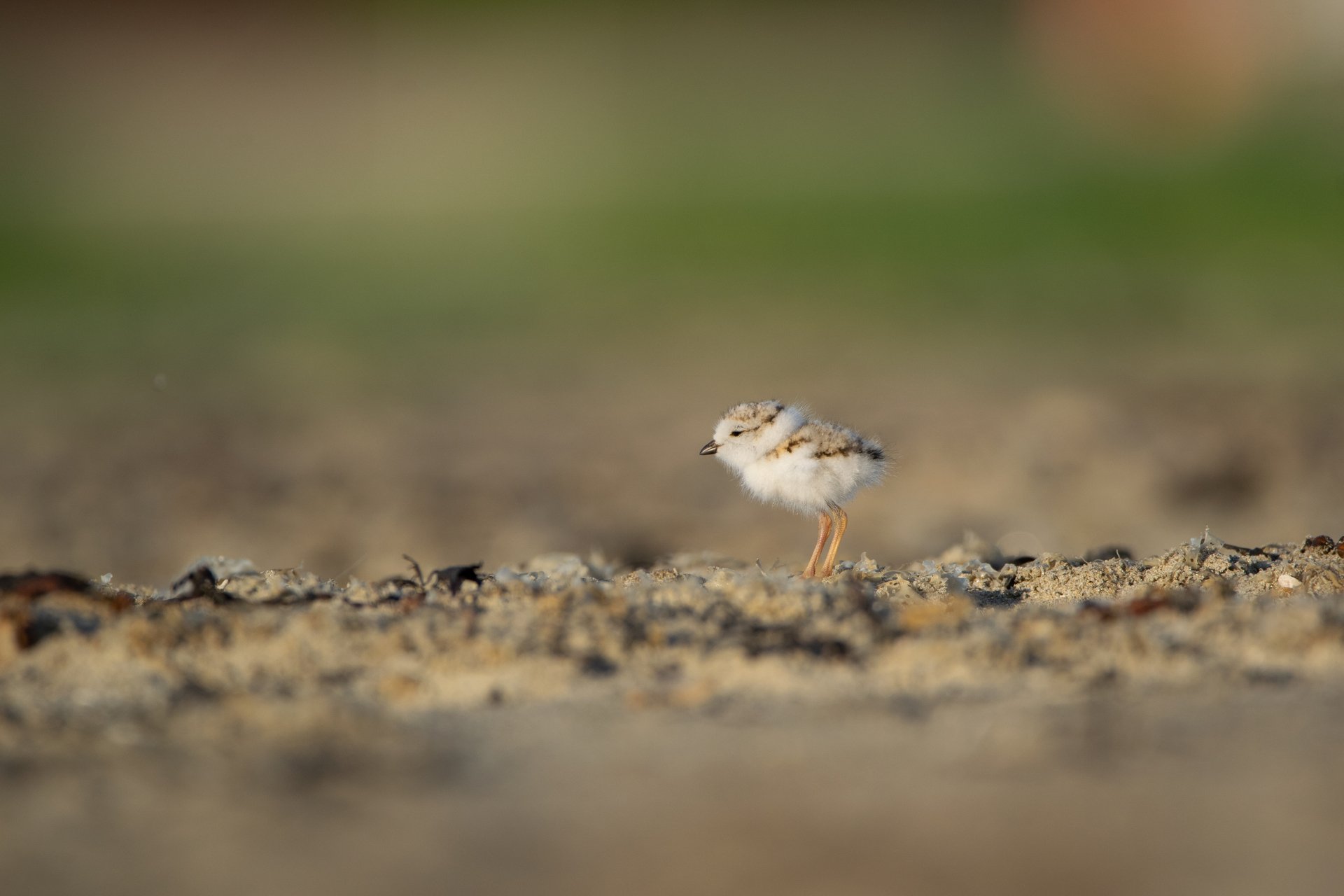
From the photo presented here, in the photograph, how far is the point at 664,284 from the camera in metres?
17.1

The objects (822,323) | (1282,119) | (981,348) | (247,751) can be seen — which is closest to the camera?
(247,751)

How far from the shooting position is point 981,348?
44.5 feet

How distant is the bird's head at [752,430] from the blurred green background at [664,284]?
7.04 ft

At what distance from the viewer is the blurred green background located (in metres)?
9.46

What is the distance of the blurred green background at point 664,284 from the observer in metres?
9.46

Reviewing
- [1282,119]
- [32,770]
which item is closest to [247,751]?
[32,770]

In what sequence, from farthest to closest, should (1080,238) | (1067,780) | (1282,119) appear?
1. (1282,119)
2. (1080,238)
3. (1067,780)

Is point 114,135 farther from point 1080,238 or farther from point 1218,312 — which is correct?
point 1218,312

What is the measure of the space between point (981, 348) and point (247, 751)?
11.1 meters

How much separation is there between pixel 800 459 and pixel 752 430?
1.37 ft

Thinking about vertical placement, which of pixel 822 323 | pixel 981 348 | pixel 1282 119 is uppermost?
pixel 1282 119

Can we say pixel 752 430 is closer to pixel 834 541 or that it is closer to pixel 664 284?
pixel 834 541

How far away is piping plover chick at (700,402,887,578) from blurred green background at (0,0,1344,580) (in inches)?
84.2

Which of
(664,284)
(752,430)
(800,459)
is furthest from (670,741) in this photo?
(664,284)
